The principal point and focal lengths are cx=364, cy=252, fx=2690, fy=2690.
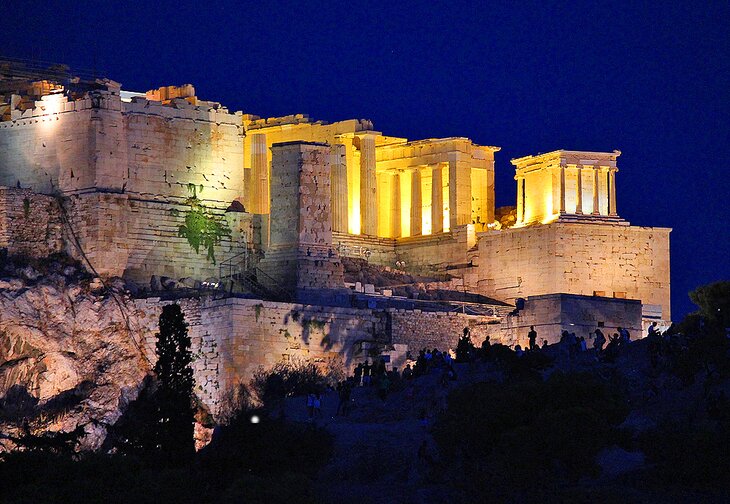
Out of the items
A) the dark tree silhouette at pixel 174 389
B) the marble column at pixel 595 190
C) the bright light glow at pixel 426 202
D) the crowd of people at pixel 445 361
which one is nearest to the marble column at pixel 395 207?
the bright light glow at pixel 426 202

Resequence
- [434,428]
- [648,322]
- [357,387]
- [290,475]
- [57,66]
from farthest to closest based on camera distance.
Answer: [57,66]
[648,322]
[357,387]
[434,428]
[290,475]

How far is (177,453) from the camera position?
62531 mm

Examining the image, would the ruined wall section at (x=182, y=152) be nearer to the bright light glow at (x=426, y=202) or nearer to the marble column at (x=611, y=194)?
the bright light glow at (x=426, y=202)

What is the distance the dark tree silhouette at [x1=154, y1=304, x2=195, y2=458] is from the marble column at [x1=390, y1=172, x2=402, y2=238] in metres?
21.7

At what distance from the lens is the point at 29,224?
78688mm

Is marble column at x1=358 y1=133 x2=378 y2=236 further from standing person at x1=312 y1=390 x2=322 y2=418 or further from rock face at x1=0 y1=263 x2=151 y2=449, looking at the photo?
standing person at x1=312 y1=390 x2=322 y2=418

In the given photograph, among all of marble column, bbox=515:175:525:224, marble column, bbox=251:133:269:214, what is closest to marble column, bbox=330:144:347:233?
marble column, bbox=251:133:269:214

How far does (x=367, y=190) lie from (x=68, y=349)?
16.9m

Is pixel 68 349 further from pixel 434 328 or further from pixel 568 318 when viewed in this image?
pixel 568 318

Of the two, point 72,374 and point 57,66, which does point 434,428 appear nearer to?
point 72,374

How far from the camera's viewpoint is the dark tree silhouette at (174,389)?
207 feet

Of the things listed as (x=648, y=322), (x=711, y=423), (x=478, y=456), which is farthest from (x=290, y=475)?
(x=648, y=322)

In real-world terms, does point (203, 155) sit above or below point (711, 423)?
above

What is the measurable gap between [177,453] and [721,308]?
18.2 m
